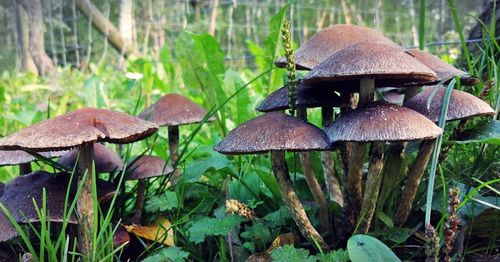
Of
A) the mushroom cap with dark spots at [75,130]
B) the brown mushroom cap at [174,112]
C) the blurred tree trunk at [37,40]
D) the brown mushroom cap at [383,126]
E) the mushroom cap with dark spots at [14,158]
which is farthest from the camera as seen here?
the blurred tree trunk at [37,40]

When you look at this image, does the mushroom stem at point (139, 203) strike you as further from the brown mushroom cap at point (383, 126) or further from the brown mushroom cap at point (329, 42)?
the brown mushroom cap at point (383, 126)

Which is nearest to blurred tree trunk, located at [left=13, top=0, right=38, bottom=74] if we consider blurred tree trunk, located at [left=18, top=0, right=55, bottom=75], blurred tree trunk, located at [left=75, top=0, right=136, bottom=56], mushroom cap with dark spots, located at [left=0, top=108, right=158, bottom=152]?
blurred tree trunk, located at [left=18, top=0, right=55, bottom=75]

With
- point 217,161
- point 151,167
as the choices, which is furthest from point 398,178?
point 151,167

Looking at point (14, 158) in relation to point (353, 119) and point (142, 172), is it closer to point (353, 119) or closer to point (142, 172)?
point (142, 172)

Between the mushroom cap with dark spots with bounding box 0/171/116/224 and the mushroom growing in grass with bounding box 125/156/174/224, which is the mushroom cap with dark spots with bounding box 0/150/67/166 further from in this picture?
the mushroom growing in grass with bounding box 125/156/174/224

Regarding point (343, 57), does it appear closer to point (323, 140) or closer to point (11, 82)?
point (323, 140)

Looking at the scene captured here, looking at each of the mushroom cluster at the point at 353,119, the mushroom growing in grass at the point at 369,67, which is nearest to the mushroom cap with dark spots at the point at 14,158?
the mushroom cluster at the point at 353,119

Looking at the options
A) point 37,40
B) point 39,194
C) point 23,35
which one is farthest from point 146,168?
point 23,35

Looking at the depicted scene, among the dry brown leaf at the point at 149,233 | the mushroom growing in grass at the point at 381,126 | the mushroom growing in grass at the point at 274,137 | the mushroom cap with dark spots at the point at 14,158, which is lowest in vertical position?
the dry brown leaf at the point at 149,233
